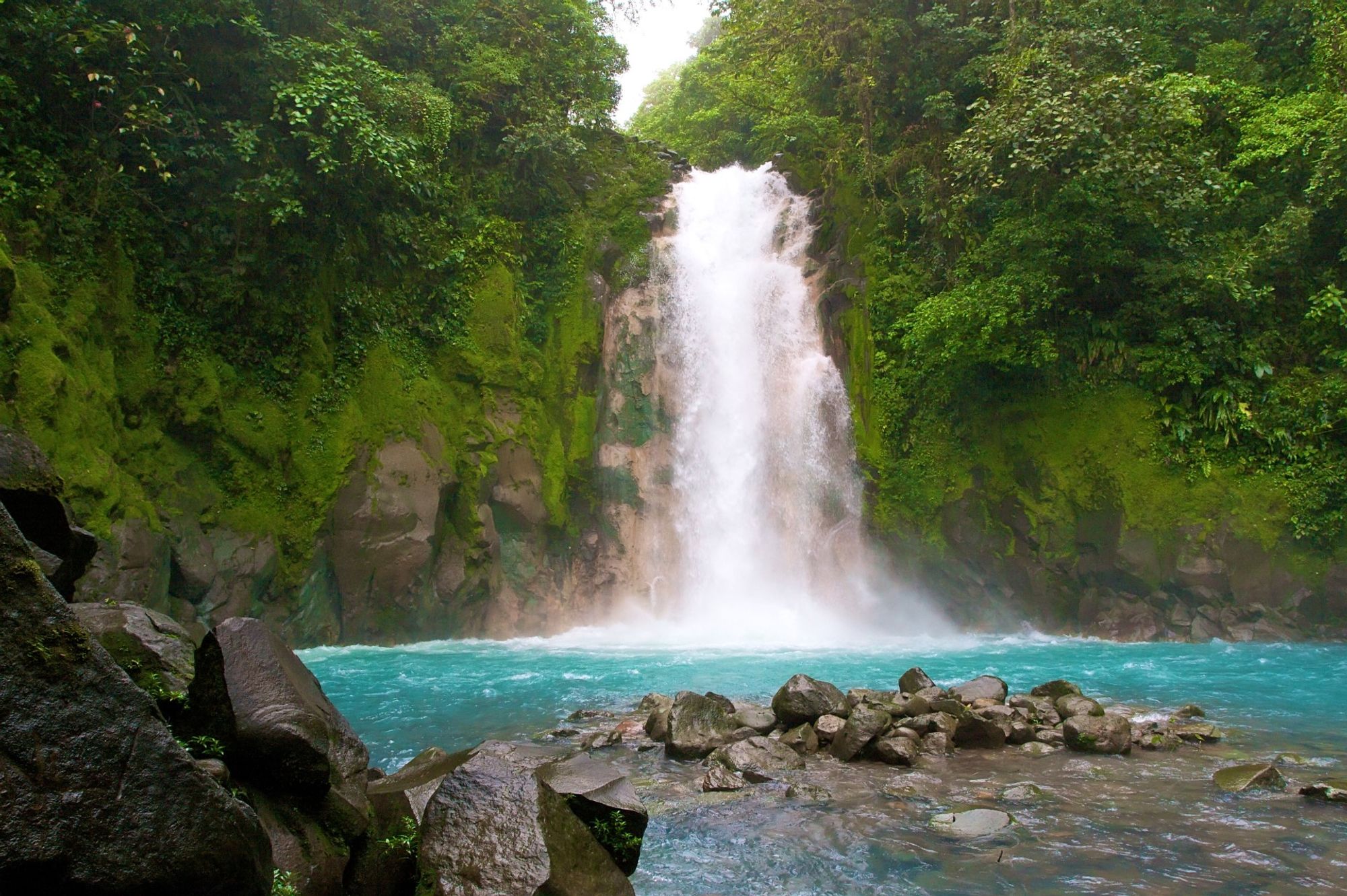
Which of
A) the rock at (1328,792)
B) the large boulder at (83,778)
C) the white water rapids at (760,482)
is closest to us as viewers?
the large boulder at (83,778)

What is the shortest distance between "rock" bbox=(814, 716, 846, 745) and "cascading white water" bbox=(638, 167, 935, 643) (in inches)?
306

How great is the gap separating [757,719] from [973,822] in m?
2.88

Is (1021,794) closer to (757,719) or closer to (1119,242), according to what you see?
(757,719)

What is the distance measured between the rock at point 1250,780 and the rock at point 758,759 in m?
3.36

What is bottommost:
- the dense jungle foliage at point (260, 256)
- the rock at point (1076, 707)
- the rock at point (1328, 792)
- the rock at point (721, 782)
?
the rock at point (721, 782)

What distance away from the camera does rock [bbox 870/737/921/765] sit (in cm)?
742

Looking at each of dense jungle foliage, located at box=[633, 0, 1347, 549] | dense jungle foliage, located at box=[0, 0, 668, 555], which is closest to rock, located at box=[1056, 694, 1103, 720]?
dense jungle foliage, located at box=[633, 0, 1347, 549]

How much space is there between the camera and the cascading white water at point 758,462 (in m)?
17.0

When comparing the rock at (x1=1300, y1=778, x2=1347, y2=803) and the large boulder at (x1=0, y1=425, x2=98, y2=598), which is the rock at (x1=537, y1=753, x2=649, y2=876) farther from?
the rock at (x1=1300, y1=778, x2=1347, y2=803)

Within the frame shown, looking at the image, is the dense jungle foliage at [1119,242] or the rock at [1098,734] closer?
the rock at [1098,734]

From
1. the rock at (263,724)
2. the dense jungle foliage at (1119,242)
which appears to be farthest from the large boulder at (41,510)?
the dense jungle foliage at (1119,242)

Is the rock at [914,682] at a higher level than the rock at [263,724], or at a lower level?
lower

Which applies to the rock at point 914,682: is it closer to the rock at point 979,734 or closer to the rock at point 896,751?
the rock at point 979,734

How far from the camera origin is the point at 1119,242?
15523mm
